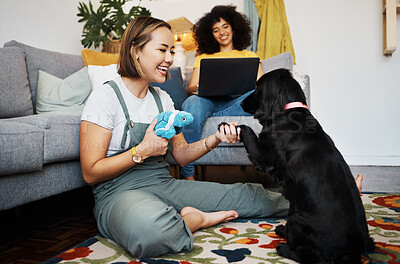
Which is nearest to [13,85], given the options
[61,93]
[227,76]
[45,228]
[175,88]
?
[61,93]

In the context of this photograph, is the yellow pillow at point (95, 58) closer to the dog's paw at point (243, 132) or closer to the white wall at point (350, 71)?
the white wall at point (350, 71)

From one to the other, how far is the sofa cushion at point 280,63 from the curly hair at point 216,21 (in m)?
0.40

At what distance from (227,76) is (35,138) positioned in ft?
3.43

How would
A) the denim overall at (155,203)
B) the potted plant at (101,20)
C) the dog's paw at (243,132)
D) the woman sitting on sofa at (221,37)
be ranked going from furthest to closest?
the potted plant at (101,20)
the woman sitting on sofa at (221,37)
the dog's paw at (243,132)
the denim overall at (155,203)

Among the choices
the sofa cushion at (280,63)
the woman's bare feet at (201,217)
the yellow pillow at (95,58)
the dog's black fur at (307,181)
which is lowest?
the woman's bare feet at (201,217)

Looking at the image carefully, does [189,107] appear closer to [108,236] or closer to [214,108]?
[214,108]

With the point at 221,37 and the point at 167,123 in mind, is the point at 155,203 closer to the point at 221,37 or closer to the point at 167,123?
the point at 167,123

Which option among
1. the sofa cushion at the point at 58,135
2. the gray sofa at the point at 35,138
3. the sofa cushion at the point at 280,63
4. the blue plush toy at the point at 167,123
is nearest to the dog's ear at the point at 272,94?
the blue plush toy at the point at 167,123

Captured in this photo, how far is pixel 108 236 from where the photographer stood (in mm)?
1154

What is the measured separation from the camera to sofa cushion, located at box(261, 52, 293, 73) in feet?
7.26

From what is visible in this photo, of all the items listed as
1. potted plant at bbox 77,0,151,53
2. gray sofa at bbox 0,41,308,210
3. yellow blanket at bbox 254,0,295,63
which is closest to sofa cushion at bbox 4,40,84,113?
gray sofa at bbox 0,41,308,210

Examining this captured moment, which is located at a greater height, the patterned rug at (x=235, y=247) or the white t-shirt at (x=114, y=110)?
the white t-shirt at (x=114, y=110)

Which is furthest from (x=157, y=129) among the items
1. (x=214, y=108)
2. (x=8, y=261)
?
(x=214, y=108)

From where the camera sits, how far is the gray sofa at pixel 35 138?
1.12 metres
